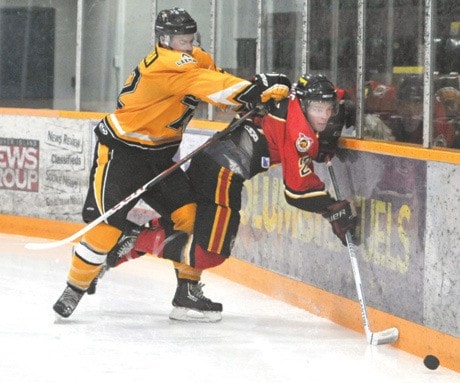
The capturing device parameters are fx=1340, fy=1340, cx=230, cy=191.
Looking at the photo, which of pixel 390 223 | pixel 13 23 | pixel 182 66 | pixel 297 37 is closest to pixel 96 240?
pixel 182 66

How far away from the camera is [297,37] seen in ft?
19.4

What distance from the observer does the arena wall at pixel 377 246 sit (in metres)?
4.37

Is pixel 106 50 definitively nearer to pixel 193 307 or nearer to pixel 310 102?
pixel 193 307

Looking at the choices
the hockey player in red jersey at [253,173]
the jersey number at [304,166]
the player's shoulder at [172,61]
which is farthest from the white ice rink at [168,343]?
the player's shoulder at [172,61]

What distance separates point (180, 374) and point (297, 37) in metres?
2.23

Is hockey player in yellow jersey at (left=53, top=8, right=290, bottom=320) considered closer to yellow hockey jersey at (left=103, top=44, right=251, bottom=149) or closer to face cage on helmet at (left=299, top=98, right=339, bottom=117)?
yellow hockey jersey at (left=103, top=44, right=251, bottom=149)

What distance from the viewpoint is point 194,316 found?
17.0 feet

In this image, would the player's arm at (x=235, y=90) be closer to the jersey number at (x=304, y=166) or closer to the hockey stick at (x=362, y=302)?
the jersey number at (x=304, y=166)

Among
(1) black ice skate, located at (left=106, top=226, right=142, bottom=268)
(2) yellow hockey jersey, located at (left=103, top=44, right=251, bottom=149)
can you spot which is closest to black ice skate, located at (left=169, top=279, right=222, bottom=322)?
(1) black ice skate, located at (left=106, top=226, right=142, bottom=268)

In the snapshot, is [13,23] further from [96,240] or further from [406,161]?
[406,161]

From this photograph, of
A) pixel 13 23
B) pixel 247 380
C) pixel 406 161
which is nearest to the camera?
pixel 247 380

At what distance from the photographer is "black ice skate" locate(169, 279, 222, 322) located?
519 cm

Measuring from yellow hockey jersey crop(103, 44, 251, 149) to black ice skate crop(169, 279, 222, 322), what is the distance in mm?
582

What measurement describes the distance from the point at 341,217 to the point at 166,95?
0.79 metres
